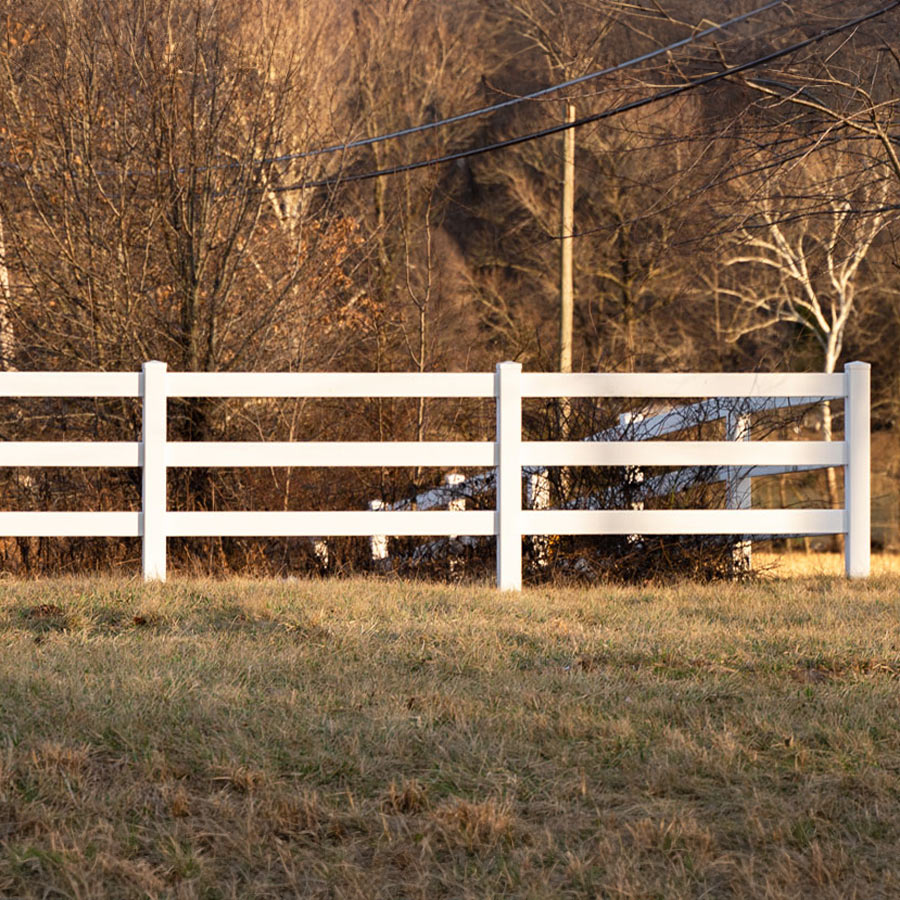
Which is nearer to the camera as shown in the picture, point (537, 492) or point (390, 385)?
point (390, 385)

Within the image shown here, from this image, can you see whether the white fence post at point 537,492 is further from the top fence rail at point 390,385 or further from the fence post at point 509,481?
the top fence rail at point 390,385

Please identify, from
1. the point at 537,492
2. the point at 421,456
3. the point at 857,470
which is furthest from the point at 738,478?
the point at 421,456

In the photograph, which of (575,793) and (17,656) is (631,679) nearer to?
(575,793)

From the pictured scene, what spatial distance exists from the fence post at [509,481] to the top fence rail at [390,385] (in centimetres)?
10

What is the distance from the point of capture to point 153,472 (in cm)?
801

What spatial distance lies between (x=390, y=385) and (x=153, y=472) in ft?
5.43

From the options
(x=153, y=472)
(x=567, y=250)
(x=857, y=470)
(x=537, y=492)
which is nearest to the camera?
(x=153, y=472)

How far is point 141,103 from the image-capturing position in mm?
11227

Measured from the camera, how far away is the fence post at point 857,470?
8336 millimetres

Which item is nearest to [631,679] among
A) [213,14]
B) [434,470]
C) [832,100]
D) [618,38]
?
[434,470]

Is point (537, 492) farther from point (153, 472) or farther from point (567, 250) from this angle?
point (567, 250)

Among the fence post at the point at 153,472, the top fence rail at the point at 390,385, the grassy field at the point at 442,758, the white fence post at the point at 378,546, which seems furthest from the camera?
the white fence post at the point at 378,546

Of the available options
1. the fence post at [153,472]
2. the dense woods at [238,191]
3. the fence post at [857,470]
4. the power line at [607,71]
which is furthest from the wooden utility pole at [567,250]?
the fence post at [153,472]

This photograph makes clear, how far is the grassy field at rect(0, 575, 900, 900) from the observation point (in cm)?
350
